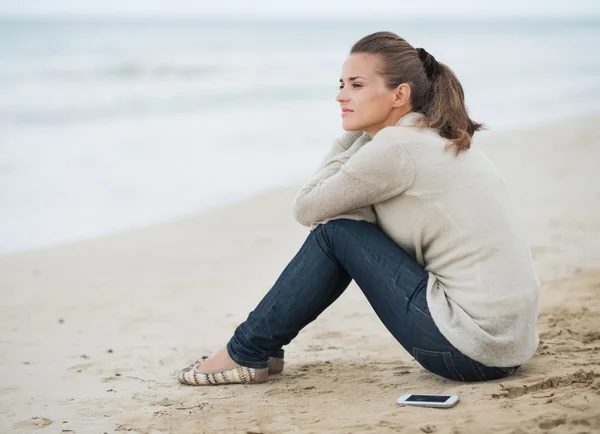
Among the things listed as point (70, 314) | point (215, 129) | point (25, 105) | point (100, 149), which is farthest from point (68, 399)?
point (25, 105)

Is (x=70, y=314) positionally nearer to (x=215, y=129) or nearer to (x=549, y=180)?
(x=549, y=180)

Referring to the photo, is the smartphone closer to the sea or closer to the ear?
the ear

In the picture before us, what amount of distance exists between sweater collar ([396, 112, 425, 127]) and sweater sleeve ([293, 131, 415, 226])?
142 mm

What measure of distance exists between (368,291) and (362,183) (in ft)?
1.31

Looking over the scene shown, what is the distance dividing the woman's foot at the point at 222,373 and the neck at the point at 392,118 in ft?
3.51

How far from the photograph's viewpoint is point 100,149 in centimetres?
1045

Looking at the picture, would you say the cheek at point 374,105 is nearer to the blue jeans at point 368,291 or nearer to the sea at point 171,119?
the blue jeans at point 368,291

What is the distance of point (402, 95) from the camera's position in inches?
113

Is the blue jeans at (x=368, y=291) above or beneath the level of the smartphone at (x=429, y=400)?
above

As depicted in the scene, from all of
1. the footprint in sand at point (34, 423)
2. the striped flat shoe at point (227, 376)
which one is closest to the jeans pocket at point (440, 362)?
the striped flat shoe at point (227, 376)

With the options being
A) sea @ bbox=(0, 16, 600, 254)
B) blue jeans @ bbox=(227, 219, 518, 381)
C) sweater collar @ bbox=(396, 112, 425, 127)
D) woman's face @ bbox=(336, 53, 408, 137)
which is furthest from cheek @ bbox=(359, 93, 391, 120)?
sea @ bbox=(0, 16, 600, 254)

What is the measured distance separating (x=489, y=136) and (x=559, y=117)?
285 centimetres

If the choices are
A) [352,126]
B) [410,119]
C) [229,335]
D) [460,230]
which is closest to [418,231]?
[460,230]

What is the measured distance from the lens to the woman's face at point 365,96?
9.41 feet
